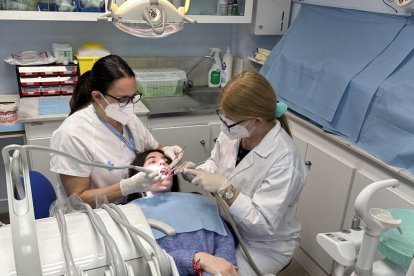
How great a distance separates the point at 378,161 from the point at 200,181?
99 cm

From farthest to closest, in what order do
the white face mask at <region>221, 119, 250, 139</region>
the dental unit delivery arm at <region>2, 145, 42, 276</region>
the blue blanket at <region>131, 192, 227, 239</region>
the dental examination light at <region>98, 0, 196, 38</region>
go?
1. the white face mask at <region>221, 119, 250, 139</region>
2. the blue blanket at <region>131, 192, 227, 239</region>
3. the dental examination light at <region>98, 0, 196, 38</region>
4. the dental unit delivery arm at <region>2, 145, 42, 276</region>

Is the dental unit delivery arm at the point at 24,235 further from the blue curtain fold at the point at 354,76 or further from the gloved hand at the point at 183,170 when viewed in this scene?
the blue curtain fold at the point at 354,76

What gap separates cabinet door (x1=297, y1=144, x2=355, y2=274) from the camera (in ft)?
7.27

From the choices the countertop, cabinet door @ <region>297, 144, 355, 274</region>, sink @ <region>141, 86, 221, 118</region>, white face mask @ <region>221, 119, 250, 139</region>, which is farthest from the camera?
sink @ <region>141, 86, 221, 118</region>

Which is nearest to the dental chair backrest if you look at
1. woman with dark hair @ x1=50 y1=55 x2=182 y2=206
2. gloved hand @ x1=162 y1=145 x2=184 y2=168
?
woman with dark hair @ x1=50 y1=55 x2=182 y2=206

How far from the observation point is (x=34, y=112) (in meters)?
2.43

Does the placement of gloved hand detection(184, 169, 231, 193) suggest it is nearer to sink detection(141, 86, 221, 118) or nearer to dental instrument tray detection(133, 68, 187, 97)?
sink detection(141, 86, 221, 118)

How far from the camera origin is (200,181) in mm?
1565

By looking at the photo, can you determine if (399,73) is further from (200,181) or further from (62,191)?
(62,191)

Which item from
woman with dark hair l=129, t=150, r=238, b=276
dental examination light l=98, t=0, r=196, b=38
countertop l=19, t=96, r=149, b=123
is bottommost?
woman with dark hair l=129, t=150, r=238, b=276

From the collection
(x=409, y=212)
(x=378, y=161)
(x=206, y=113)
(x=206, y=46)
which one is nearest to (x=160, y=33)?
(x=409, y=212)

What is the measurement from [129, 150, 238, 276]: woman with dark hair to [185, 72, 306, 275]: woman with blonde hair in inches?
4.1

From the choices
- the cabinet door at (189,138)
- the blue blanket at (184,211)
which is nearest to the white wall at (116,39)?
the cabinet door at (189,138)

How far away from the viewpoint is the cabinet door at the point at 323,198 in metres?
2.22
